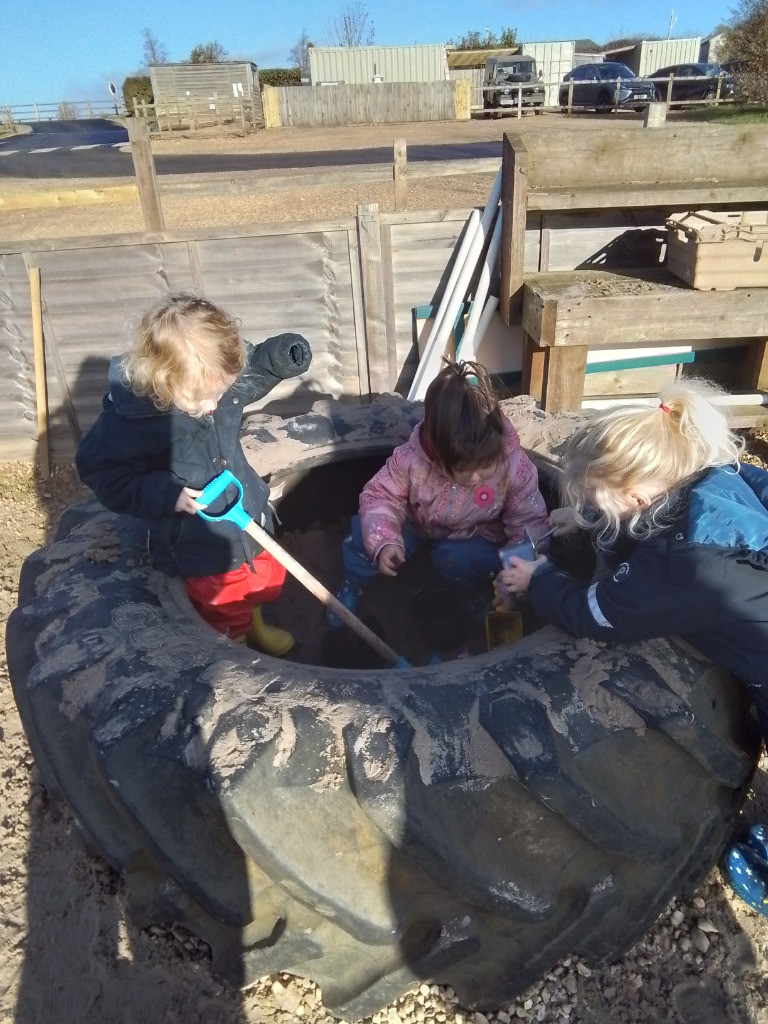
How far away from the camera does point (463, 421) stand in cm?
186

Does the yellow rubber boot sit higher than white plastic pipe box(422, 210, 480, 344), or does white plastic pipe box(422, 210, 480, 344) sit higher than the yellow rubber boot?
white plastic pipe box(422, 210, 480, 344)

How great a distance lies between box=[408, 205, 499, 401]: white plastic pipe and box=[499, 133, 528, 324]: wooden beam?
1.04ft

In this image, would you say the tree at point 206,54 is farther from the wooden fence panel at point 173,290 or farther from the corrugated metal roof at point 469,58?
the wooden fence panel at point 173,290

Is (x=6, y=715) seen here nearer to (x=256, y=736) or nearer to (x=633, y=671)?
(x=256, y=736)

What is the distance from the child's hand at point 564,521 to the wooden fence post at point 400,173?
10.2ft

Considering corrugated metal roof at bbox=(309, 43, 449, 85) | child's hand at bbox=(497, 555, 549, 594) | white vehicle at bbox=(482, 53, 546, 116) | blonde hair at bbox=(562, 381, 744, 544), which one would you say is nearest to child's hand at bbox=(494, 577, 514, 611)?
child's hand at bbox=(497, 555, 549, 594)

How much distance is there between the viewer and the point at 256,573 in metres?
2.21

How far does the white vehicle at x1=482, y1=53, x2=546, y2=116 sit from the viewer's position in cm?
1914

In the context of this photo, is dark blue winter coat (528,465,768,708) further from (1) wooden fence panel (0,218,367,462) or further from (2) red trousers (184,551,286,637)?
(1) wooden fence panel (0,218,367,462)

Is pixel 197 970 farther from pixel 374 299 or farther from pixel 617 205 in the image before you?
pixel 374 299

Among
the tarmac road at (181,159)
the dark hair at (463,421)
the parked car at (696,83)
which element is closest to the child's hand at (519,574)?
the dark hair at (463,421)

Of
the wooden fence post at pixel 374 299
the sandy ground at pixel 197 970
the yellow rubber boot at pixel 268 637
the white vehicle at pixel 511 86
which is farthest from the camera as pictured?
the white vehicle at pixel 511 86

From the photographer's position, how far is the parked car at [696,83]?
17719 millimetres

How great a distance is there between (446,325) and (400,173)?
1138 millimetres
